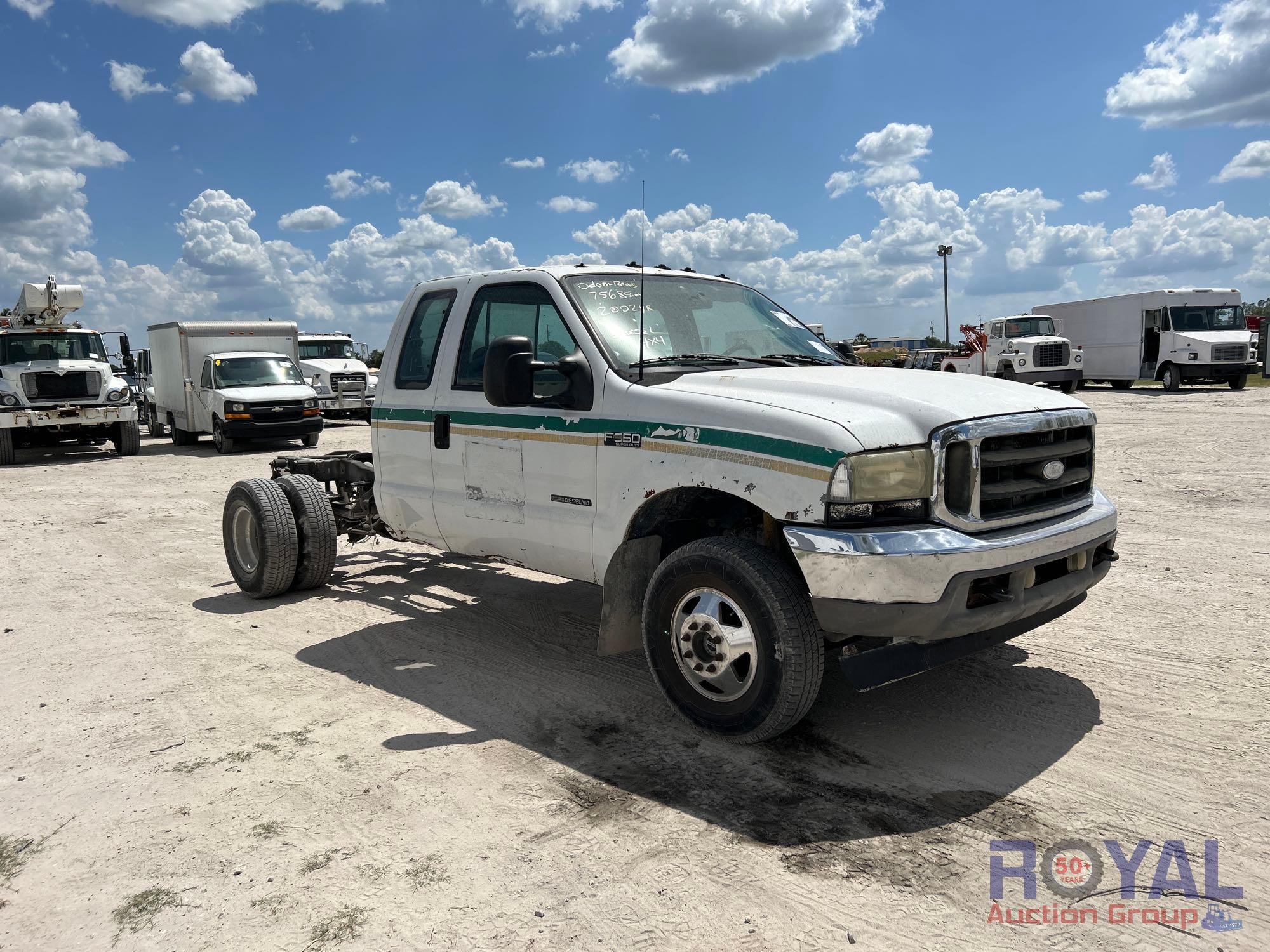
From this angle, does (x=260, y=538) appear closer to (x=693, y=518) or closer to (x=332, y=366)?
(x=693, y=518)

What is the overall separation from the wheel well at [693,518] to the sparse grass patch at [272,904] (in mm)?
2014

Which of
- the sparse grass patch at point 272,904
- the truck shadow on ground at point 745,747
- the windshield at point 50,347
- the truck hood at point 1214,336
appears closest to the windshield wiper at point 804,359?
the truck shadow on ground at point 745,747

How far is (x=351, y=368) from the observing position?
23.2 meters

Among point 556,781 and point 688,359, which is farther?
point 688,359

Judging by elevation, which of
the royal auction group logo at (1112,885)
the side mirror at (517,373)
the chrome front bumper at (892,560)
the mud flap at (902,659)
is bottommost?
the royal auction group logo at (1112,885)

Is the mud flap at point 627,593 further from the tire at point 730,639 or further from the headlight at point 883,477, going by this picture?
the headlight at point 883,477

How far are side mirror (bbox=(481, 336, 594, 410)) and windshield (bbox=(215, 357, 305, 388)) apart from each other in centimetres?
1599

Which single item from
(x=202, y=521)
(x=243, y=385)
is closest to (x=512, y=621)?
(x=202, y=521)

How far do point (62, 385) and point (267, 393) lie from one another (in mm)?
3659

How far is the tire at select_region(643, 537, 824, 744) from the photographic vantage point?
3611 mm

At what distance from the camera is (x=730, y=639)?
3775 mm

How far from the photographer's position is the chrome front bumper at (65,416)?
56.3ft

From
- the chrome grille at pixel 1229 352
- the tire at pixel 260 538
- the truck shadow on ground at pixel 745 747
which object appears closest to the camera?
the truck shadow on ground at pixel 745 747

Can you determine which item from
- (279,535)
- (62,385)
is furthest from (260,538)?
(62,385)
